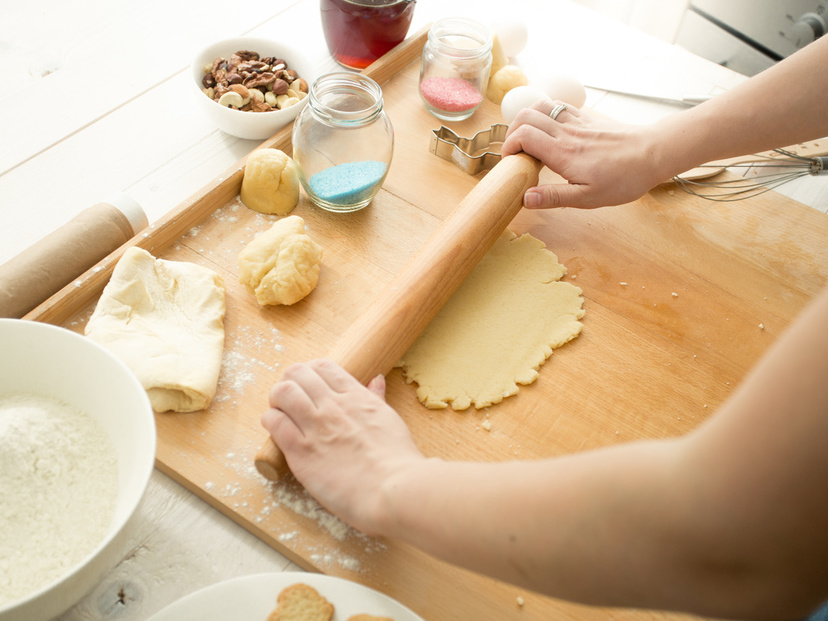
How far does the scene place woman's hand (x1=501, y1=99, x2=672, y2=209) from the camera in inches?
46.2

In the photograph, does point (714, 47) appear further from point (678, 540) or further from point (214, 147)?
point (678, 540)

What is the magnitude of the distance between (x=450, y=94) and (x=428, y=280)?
56 cm

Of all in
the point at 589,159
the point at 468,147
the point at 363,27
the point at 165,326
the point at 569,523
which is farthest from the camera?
the point at 363,27

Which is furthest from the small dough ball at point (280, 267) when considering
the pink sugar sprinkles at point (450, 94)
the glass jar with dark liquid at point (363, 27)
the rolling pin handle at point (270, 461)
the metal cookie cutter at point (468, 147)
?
the glass jar with dark liquid at point (363, 27)

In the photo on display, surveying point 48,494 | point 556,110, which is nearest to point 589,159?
point 556,110

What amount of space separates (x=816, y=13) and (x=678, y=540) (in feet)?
7.53

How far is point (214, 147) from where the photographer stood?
1.30 meters

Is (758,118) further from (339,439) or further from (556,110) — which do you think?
(339,439)

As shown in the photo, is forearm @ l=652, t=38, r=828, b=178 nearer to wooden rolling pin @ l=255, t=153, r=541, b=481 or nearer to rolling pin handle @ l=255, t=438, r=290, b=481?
wooden rolling pin @ l=255, t=153, r=541, b=481

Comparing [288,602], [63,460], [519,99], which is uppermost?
[519,99]

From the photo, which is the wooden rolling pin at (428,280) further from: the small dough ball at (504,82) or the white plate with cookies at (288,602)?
the small dough ball at (504,82)

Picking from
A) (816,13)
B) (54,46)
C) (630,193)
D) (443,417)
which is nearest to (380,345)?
(443,417)

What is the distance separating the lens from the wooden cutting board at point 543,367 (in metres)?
0.81

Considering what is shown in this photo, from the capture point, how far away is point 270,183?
1124 millimetres
